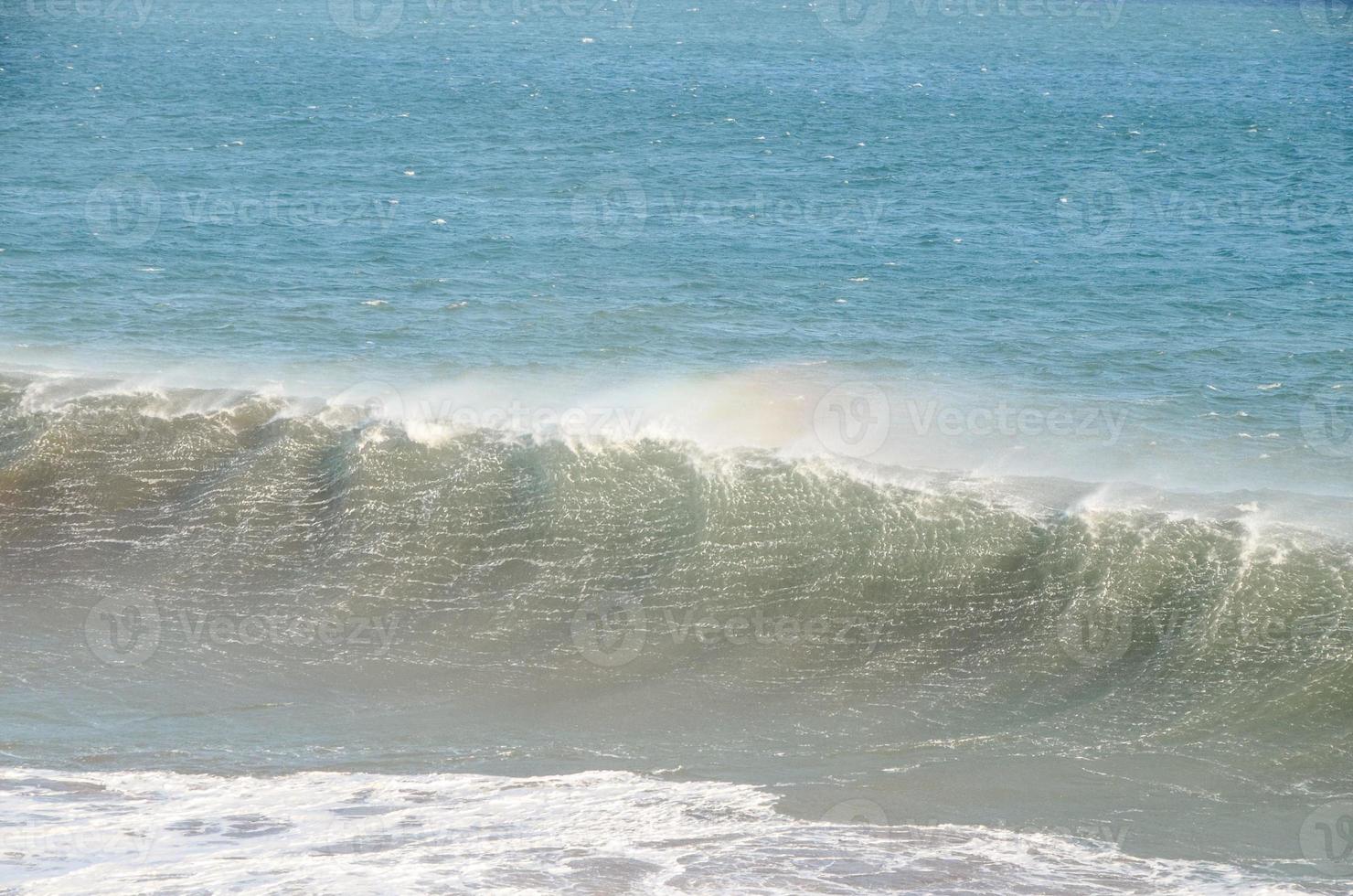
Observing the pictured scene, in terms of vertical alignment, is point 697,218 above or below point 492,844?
above

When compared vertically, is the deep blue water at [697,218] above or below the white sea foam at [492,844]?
above

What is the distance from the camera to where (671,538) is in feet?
49.3

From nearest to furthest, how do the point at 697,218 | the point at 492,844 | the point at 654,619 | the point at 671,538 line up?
the point at 492,844 < the point at 654,619 < the point at 671,538 < the point at 697,218

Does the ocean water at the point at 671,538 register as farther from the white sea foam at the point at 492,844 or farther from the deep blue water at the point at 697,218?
the deep blue water at the point at 697,218

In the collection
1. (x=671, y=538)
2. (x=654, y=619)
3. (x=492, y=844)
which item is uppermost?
(x=671, y=538)

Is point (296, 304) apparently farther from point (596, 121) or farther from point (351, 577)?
point (596, 121)

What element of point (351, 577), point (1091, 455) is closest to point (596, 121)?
point (1091, 455)

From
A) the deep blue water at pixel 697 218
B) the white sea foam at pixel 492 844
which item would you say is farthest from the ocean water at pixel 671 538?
the deep blue water at pixel 697 218

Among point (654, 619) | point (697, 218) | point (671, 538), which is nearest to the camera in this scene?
point (654, 619)

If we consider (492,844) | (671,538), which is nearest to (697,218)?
(671,538)

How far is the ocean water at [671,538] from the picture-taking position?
10219 millimetres

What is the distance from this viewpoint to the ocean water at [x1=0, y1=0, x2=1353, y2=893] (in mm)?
10219

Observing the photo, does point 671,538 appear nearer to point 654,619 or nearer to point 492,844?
point 654,619

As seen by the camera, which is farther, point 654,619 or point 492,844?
point 654,619
